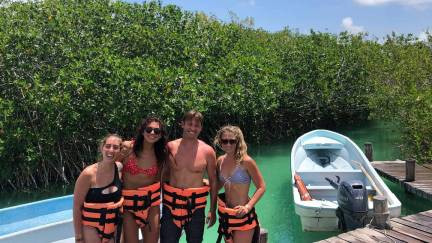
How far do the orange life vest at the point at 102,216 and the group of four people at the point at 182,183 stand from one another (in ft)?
0.25

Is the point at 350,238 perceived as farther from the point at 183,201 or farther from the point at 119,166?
the point at 119,166

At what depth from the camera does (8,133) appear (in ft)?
29.6

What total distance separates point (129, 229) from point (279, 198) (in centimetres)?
637

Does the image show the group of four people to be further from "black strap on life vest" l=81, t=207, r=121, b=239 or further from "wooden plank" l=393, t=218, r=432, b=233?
"wooden plank" l=393, t=218, r=432, b=233

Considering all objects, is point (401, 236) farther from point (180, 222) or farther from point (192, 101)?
point (192, 101)

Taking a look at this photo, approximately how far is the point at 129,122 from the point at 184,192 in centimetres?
737

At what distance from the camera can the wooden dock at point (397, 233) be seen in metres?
5.47

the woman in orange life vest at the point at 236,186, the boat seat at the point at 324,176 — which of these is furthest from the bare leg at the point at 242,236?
the boat seat at the point at 324,176

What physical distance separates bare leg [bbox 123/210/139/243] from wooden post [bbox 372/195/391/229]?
349cm

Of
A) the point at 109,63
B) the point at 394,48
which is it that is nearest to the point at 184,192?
the point at 109,63

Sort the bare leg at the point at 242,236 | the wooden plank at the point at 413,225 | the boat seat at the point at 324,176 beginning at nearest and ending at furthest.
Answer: the bare leg at the point at 242,236 < the wooden plank at the point at 413,225 < the boat seat at the point at 324,176

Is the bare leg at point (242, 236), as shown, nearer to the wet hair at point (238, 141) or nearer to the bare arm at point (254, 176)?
the bare arm at point (254, 176)

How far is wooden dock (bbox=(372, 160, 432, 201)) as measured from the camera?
8.16 m

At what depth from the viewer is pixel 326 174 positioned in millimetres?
8289
